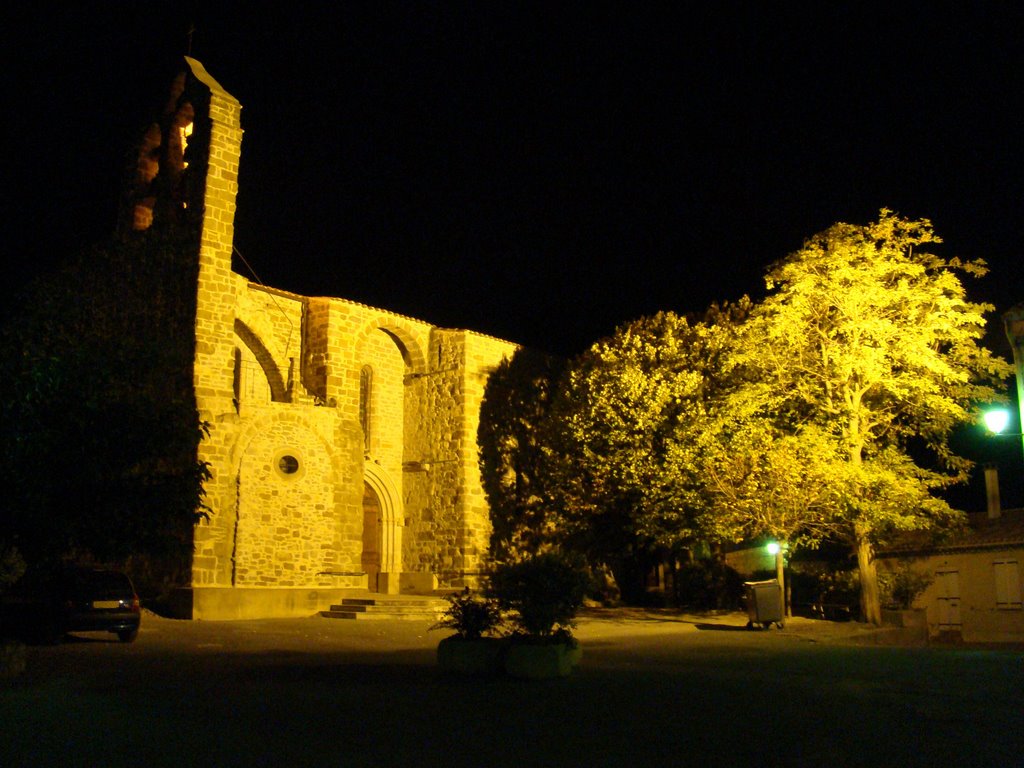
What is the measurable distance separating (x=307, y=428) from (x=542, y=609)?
13.8 meters

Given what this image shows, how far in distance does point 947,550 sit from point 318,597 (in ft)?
53.0

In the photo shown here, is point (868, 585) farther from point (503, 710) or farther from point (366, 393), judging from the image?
point (366, 393)

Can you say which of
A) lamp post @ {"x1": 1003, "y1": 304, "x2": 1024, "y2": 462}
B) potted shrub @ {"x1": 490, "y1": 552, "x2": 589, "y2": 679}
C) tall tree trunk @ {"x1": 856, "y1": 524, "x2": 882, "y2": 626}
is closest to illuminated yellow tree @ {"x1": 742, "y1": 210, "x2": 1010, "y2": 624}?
tall tree trunk @ {"x1": 856, "y1": 524, "x2": 882, "y2": 626}

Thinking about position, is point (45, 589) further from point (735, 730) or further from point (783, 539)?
point (783, 539)

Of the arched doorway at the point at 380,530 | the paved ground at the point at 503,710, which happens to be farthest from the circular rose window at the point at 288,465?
the paved ground at the point at 503,710

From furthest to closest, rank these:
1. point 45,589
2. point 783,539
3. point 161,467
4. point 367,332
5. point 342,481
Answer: point 367,332, point 342,481, point 161,467, point 783,539, point 45,589

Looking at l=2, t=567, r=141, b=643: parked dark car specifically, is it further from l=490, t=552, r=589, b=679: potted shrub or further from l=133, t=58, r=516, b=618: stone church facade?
l=490, t=552, r=589, b=679: potted shrub

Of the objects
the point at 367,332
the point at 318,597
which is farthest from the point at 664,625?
the point at 367,332

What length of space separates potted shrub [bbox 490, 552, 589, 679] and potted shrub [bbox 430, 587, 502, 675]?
0.81 ft

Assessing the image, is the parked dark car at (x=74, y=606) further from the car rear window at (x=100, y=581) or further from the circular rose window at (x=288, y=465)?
the circular rose window at (x=288, y=465)

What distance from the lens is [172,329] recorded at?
2256 cm

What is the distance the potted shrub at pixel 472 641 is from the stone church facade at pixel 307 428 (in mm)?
10365

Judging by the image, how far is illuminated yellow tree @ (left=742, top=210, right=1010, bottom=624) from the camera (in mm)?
19672

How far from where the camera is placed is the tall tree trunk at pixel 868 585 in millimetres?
20609
